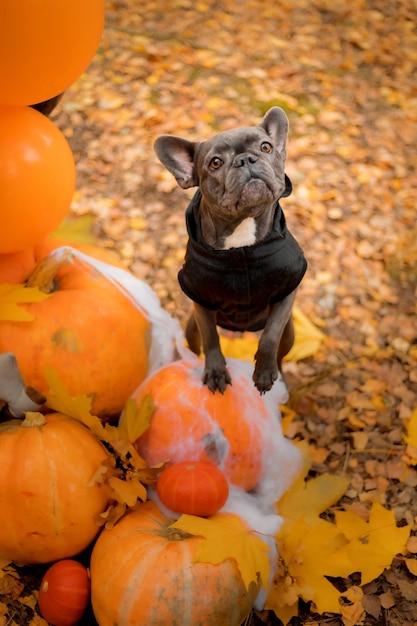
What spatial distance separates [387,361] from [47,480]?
1.84 metres

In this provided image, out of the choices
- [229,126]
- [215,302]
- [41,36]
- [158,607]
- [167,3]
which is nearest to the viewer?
[41,36]

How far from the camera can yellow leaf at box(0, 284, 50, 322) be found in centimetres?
253

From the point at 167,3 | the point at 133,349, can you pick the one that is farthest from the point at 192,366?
the point at 167,3

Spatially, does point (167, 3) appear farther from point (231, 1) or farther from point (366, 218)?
point (366, 218)

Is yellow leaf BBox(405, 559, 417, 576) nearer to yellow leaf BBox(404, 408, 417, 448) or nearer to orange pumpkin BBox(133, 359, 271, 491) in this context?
yellow leaf BBox(404, 408, 417, 448)

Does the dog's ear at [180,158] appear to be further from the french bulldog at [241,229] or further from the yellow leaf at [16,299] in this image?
the yellow leaf at [16,299]

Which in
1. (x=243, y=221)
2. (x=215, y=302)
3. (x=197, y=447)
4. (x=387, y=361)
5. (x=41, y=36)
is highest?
(x=41, y=36)

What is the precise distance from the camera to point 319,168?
14.8 ft

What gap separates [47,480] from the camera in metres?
2.34

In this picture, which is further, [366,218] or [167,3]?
[167,3]

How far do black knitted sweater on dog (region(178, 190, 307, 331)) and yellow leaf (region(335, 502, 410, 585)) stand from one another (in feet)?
2.91

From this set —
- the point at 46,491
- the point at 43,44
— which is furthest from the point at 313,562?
the point at 43,44

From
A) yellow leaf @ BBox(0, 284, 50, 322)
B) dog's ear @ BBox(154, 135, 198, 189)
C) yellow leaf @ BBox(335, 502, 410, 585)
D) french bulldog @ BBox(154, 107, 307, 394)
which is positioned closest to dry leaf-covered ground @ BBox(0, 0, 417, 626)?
yellow leaf @ BBox(335, 502, 410, 585)

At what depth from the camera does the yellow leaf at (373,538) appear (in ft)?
8.03
